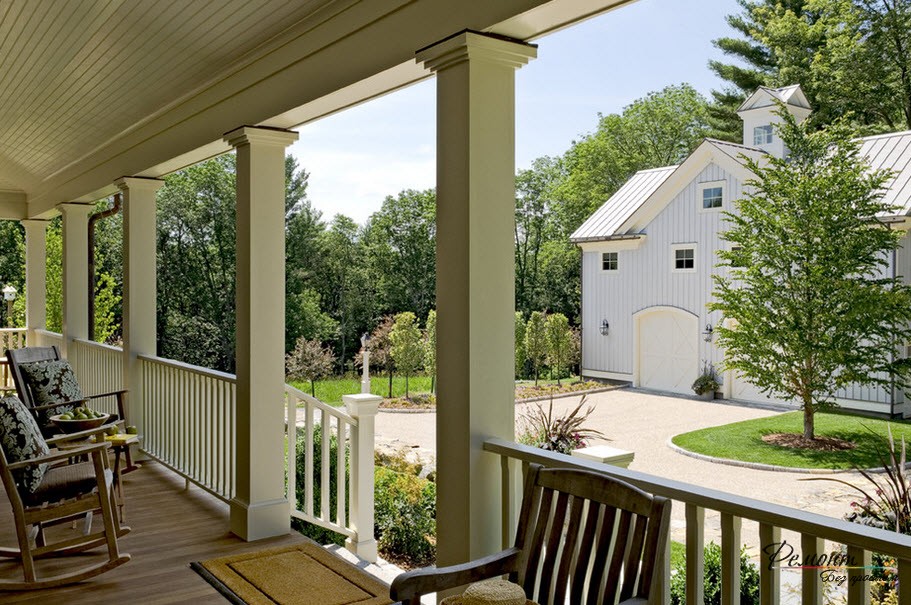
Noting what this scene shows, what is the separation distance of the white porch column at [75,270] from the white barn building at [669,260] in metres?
11.0

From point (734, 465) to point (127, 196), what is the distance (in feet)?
27.9

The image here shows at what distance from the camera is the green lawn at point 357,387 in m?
19.4

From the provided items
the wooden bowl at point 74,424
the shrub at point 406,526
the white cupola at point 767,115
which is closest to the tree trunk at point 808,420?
the white cupola at point 767,115

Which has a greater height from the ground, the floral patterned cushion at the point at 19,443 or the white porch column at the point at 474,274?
the white porch column at the point at 474,274

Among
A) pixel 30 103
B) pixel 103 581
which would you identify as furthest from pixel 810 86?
pixel 103 581

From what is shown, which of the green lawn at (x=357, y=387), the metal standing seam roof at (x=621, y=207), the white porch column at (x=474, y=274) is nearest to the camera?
the white porch column at (x=474, y=274)

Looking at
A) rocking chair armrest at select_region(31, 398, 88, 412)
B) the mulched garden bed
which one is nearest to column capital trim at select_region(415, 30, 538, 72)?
rocking chair armrest at select_region(31, 398, 88, 412)

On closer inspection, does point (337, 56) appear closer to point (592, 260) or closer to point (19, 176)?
point (19, 176)

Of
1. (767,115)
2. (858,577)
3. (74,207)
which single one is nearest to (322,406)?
(858,577)

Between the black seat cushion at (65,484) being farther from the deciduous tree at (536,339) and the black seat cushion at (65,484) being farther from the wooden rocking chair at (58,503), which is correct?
the deciduous tree at (536,339)

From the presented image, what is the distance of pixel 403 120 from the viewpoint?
1302 inches

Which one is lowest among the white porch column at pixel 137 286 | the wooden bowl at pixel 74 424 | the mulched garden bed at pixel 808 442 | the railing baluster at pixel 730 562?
the mulched garden bed at pixel 808 442

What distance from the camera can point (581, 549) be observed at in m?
2.15

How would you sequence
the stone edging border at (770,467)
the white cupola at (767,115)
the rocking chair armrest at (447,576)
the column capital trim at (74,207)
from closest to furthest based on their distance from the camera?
the rocking chair armrest at (447,576) → the column capital trim at (74,207) → the stone edging border at (770,467) → the white cupola at (767,115)
